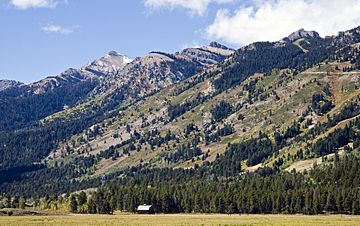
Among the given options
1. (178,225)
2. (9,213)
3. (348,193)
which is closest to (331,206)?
(348,193)

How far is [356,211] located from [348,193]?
9116 millimetres

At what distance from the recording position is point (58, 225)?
11538cm

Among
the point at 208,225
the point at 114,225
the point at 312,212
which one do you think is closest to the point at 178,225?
the point at 208,225

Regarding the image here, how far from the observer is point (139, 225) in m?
116

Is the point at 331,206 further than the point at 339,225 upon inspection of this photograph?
Yes

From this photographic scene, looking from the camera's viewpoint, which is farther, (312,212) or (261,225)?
(312,212)

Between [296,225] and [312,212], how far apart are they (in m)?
83.9

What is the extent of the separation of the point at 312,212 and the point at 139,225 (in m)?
101

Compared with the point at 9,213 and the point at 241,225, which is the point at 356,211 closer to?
the point at 241,225

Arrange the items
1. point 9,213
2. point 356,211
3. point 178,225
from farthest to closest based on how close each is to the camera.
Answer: point 356,211, point 9,213, point 178,225

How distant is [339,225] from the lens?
384ft

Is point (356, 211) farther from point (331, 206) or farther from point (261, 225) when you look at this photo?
point (261, 225)

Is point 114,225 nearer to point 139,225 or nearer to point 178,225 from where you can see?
point 139,225

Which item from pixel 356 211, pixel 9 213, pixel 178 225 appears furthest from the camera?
pixel 356 211
